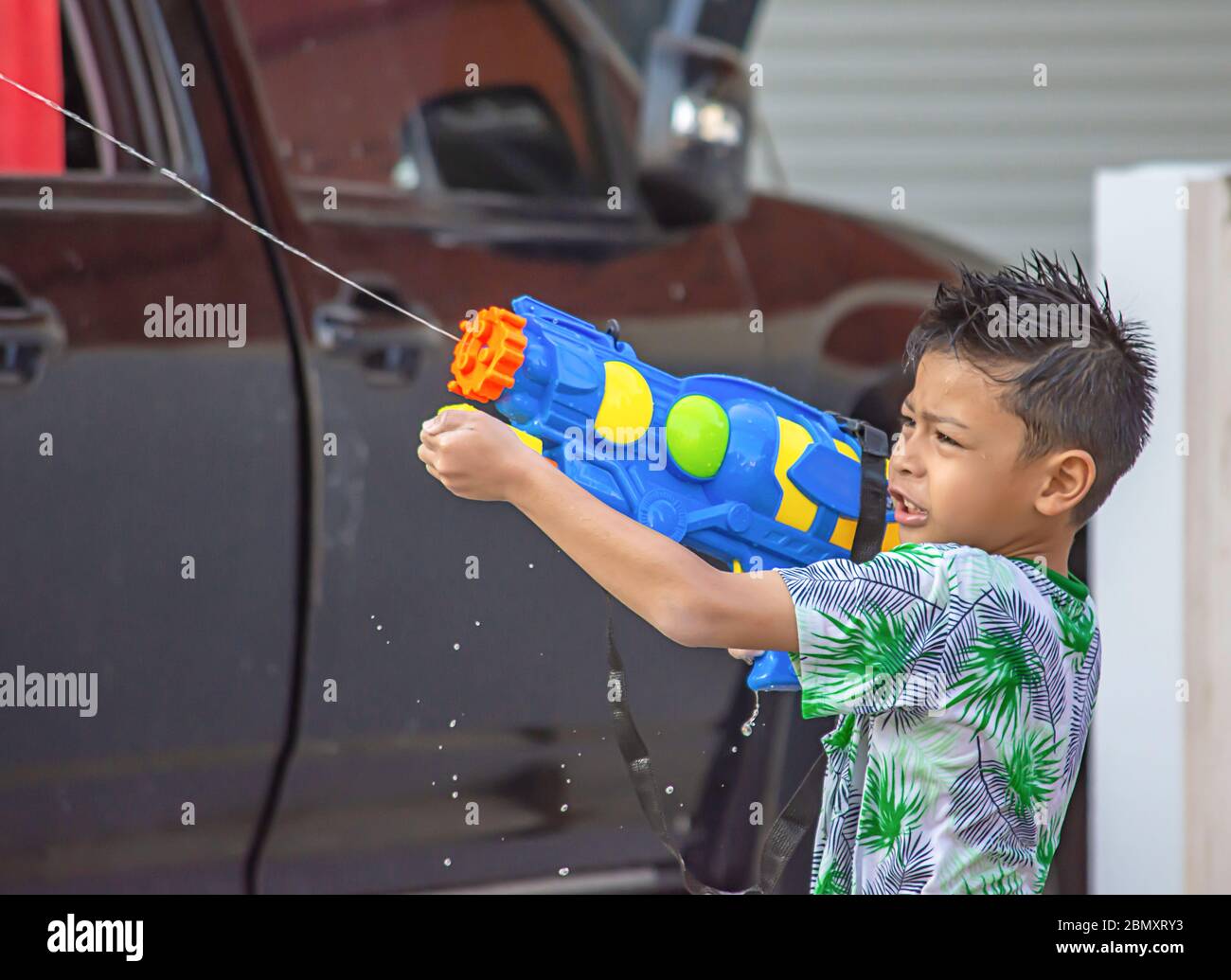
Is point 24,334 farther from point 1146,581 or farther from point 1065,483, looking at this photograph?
point 1146,581

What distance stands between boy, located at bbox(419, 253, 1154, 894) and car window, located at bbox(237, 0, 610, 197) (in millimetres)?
905

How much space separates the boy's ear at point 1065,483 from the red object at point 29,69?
1.29 metres

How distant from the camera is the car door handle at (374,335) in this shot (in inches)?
76.4

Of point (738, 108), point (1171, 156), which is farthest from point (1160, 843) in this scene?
point (1171, 156)

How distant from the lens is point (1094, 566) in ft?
9.36

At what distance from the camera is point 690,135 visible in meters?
2.32

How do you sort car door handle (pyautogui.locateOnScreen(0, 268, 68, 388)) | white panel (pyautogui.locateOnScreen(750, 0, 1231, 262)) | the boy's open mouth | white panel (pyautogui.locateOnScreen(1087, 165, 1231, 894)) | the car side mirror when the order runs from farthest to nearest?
1. white panel (pyautogui.locateOnScreen(750, 0, 1231, 262))
2. white panel (pyautogui.locateOnScreen(1087, 165, 1231, 894))
3. the car side mirror
4. car door handle (pyautogui.locateOnScreen(0, 268, 68, 388))
5. the boy's open mouth

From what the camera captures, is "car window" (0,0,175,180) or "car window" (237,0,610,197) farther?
"car window" (237,0,610,197)

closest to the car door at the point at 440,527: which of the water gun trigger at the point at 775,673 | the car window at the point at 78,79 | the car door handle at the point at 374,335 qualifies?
the car door handle at the point at 374,335

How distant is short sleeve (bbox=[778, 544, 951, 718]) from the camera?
129cm

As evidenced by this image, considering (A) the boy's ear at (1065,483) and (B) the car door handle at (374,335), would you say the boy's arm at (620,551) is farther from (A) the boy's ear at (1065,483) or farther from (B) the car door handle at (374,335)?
(B) the car door handle at (374,335)

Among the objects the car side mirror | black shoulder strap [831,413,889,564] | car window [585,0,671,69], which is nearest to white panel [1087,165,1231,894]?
the car side mirror

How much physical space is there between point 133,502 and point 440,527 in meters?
0.38

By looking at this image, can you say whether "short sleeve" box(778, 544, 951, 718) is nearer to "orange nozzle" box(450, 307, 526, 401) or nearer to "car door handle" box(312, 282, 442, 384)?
"orange nozzle" box(450, 307, 526, 401)
